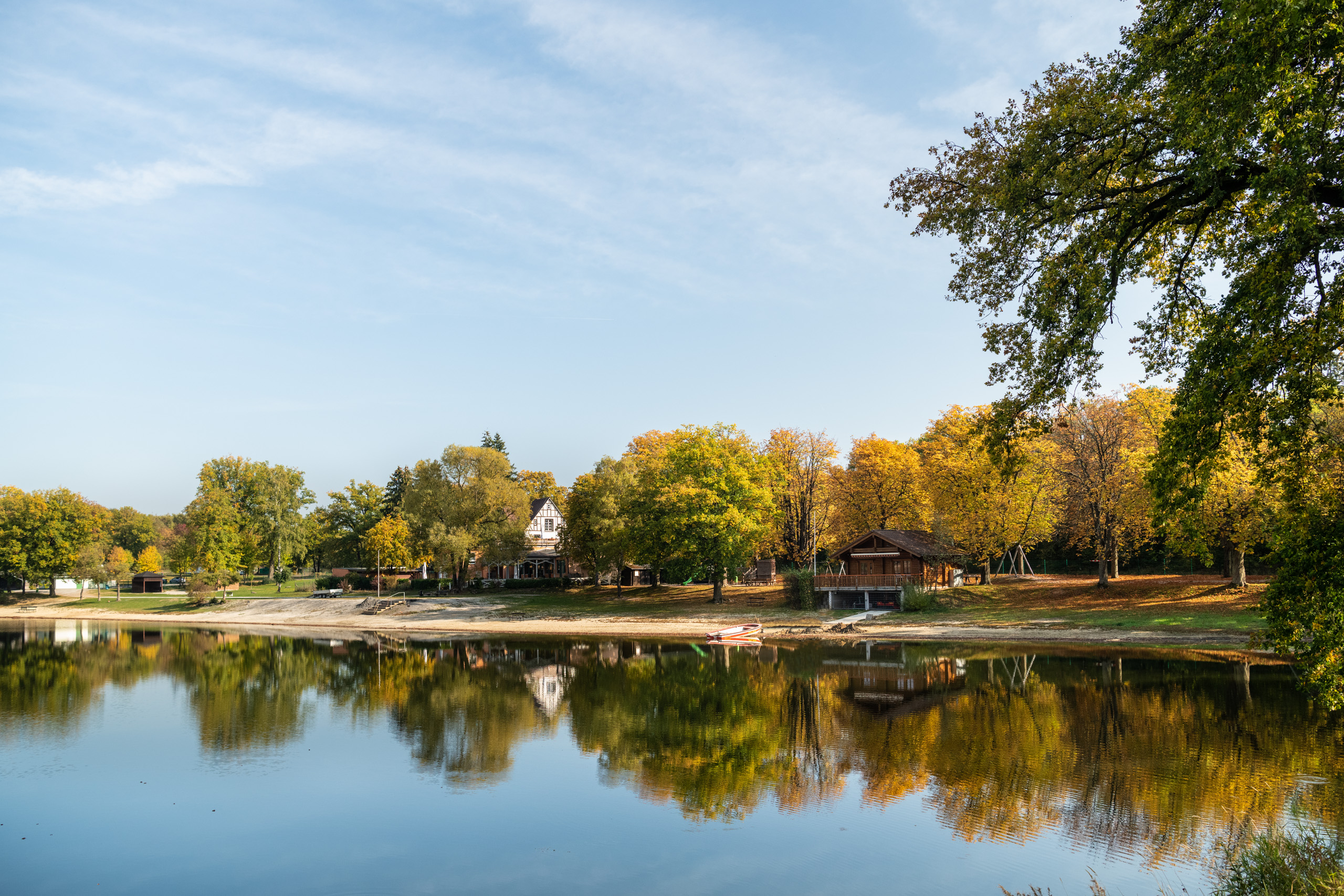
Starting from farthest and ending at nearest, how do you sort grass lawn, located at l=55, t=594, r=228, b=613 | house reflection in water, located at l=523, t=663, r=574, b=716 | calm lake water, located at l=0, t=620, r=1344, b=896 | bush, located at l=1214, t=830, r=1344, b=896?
grass lawn, located at l=55, t=594, r=228, b=613 → house reflection in water, located at l=523, t=663, r=574, b=716 → calm lake water, located at l=0, t=620, r=1344, b=896 → bush, located at l=1214, t=830, r=1344, b=896

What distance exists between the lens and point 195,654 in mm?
42688

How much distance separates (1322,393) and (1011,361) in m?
4.40

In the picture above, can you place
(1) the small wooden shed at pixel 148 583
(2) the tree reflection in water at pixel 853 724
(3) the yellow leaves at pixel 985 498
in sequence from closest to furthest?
(2) the tree reflection in water at pixel 853 724
(3) the yellow leaves at pixel 985 498
(1) the small wooden shed at pixel 148 583

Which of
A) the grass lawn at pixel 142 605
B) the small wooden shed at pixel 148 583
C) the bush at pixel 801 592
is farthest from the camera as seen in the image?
the small wooden shed at pixel 148 583

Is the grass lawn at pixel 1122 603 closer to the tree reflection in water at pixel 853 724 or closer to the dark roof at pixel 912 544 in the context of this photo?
the dark roof at pixel 912 544

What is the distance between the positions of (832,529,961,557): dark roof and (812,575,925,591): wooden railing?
5.47ft

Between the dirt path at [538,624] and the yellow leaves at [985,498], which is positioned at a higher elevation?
the yellow leaves at [985,498]

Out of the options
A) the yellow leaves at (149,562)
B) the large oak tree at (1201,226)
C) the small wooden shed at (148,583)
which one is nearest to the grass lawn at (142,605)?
the small wooden shed at (148,583)

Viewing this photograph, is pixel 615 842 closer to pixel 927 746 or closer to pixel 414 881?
pixel 414 881

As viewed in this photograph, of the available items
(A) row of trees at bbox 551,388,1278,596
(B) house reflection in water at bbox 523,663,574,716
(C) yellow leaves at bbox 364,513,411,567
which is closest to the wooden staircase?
(C) yellow leaves at bbox 364,513,411,567

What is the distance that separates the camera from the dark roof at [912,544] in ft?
168

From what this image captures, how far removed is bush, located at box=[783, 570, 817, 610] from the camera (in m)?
52.5

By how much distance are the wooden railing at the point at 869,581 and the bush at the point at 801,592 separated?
0.86 m

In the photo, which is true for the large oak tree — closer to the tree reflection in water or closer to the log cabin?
the tree reflection in water
